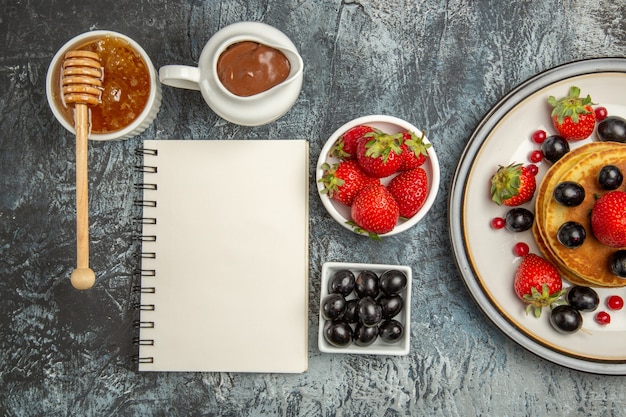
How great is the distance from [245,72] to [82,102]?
0.30 m

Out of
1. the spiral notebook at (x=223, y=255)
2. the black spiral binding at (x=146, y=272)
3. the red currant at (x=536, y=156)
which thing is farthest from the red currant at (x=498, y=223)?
the black spiral binding at (x=146, y=272)

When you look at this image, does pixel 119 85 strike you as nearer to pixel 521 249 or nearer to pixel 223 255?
pixel 223 255

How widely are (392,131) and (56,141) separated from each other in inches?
27.2

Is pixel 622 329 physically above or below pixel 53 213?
below

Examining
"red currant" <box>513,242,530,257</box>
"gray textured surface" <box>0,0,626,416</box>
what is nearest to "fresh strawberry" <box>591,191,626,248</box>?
"red currant" <box>513,242,530,257</box>

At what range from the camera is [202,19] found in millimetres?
1204

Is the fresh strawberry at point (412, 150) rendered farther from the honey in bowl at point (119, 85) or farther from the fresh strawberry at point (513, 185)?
the honey in bowl at point (119, 85)

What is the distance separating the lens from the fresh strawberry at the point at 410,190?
3.50 ft

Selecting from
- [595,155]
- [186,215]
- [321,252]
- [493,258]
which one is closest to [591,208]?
[595,155]

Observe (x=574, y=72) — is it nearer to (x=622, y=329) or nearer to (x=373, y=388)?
(x=622, y=329)

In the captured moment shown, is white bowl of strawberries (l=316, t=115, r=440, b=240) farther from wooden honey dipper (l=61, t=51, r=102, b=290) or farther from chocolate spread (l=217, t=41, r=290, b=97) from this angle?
wooden honey dipper (l=61, t=51, r=102, b=290)

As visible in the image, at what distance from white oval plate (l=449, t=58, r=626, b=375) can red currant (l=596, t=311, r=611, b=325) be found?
0.01m

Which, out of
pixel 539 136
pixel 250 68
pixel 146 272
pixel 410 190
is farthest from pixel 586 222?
pixel 146 272

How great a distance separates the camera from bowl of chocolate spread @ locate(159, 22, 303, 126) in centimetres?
100
